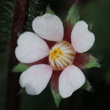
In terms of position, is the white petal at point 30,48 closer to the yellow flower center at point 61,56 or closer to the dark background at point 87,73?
the yellow flower center at point 61,56

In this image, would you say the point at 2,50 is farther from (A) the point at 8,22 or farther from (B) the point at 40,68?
(B) the point at 40,68

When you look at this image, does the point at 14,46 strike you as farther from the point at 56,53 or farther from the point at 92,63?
the point at 92,63

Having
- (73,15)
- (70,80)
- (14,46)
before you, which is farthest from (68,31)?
(14,46)

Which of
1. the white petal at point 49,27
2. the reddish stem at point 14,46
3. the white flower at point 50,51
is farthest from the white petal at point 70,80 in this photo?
the reddish stem at point 14,46

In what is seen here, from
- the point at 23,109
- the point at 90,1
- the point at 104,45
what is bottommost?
the point at 23,109

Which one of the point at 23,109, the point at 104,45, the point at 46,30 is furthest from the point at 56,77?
the point at 104,45

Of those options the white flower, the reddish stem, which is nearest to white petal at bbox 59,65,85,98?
the white flower
